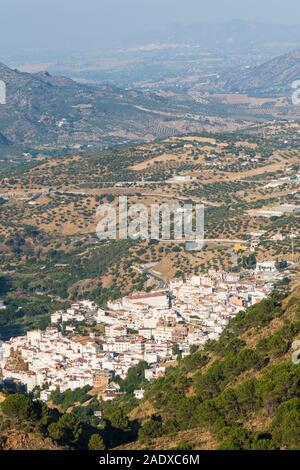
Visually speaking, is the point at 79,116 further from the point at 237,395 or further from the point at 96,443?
the point at 96,443

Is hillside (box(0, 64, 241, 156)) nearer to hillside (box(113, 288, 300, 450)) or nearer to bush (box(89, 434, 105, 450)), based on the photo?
hillside (box(113, 288, 300, 450))

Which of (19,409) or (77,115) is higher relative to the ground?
→ (19,409)

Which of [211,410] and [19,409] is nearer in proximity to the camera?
[19,409]

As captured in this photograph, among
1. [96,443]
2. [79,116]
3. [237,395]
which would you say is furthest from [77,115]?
[96,443]

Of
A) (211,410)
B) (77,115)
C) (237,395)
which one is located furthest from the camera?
(77,115)

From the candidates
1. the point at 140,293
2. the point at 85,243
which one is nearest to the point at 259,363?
the point at 140,293

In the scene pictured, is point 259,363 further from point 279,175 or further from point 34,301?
point 279,175

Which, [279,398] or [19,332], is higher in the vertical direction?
[279,398]

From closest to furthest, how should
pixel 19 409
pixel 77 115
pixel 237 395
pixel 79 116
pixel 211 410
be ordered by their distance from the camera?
1. pixel 19 409
2. pixel 211 410
3. pixel 237 395
4. pixel 79 116
5. pixel 77 115

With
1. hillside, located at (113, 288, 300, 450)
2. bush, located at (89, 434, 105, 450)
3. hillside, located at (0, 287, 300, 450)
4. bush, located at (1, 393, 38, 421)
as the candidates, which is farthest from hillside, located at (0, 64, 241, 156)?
bush, located at (89, 434, 105, 450)
